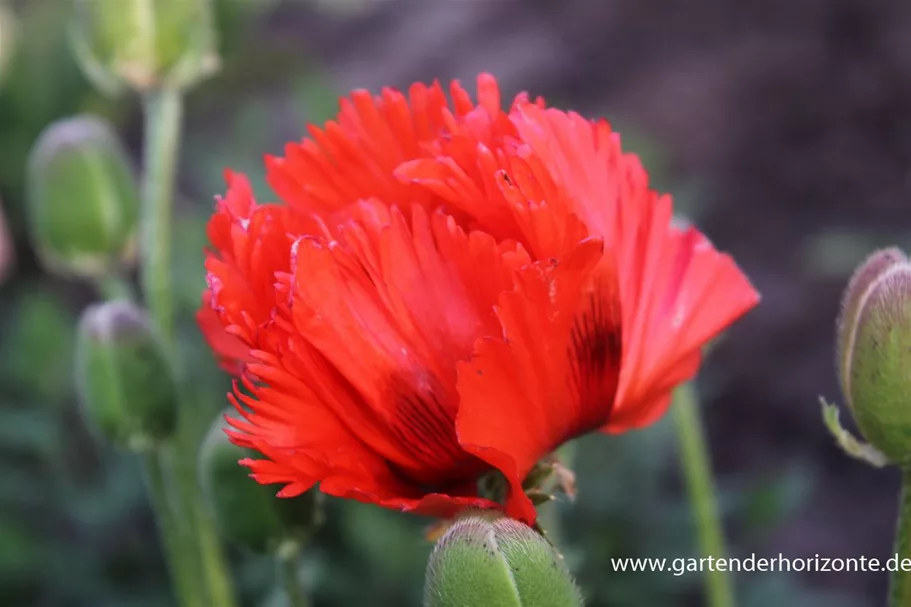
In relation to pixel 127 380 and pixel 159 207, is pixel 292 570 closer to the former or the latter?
pixel 127 380

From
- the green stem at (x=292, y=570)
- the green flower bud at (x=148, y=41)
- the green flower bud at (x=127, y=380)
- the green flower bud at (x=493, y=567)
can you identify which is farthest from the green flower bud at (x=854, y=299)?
the green flower bud at (x=148, y=41)

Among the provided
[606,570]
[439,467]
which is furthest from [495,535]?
[606,570]

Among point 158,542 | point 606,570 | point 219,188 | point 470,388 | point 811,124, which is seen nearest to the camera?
point 470,388

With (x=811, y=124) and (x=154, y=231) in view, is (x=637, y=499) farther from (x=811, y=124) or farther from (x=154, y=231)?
(x=811, y=124)

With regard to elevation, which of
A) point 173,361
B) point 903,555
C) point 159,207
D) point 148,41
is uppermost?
point 148,41

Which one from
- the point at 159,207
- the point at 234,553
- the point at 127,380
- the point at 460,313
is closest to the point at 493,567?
the point at 460,313

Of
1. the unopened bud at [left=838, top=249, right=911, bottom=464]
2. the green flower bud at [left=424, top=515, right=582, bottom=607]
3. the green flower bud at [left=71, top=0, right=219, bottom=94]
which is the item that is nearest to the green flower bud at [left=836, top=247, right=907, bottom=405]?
the unopened bud at [left=838, top=249, right=911, bottom=464]
